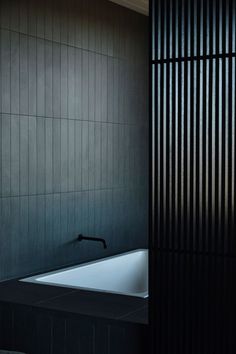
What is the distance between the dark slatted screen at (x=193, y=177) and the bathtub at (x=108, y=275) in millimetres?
1291

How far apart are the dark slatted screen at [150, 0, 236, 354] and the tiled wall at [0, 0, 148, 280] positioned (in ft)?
4.79

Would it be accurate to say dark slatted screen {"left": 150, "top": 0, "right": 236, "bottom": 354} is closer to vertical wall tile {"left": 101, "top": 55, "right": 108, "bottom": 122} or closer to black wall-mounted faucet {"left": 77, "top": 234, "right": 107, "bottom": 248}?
black wall-mounted faucet {"left": 77, "top": 234, "right": 107, "bottom": 248}

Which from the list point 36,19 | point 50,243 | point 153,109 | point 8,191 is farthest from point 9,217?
point 153,109

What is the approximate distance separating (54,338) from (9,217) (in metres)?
0.96

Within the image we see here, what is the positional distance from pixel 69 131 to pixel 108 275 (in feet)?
3.39

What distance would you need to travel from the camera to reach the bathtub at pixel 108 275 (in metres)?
3.95

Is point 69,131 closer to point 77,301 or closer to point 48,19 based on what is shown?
point 48,19

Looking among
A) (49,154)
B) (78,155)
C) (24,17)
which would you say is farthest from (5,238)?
(24,17)

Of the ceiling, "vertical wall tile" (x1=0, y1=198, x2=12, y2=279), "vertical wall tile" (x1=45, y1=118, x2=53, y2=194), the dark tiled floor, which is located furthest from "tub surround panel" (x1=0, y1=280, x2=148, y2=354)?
the ceiling

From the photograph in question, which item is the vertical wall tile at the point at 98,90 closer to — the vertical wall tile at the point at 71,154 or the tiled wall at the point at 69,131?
the tiled wall at the point at 69,131

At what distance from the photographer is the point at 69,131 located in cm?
423

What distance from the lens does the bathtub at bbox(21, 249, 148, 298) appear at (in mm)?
3949

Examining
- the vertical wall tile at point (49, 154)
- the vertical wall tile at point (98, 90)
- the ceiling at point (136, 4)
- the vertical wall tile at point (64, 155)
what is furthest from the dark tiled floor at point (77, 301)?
the ceiling at point (136, 4)

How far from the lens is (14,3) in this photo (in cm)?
379
